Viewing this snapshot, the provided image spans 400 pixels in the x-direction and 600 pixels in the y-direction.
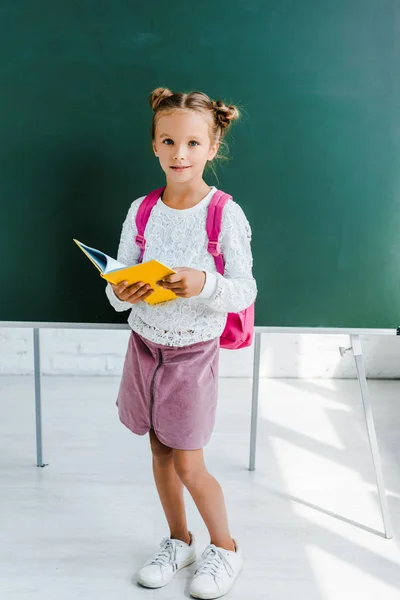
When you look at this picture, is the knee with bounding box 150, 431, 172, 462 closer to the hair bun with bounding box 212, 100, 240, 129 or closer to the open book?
the open book

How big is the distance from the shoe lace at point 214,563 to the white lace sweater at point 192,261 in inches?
23.1

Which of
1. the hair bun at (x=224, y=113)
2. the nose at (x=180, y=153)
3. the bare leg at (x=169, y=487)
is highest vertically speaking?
the hair bun at (x=224, y=113)

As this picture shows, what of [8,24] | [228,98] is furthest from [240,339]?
[8,24]

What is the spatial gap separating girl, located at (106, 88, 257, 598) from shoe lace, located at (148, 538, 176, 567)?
0.08 ft

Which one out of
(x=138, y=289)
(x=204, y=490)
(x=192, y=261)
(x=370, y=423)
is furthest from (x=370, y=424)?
(x=138, y=289)

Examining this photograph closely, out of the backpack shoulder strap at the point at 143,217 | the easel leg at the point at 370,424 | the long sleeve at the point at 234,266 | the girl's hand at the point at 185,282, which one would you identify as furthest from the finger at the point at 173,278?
the easel leg at the point at 370,424

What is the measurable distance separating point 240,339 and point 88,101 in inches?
29.4

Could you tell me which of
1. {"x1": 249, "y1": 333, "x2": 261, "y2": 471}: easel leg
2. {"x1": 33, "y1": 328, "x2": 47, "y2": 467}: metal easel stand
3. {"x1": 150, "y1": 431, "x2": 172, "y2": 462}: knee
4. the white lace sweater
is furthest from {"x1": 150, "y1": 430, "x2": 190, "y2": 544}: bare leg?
{"x1": 33, "y1": 328, "x2": 47, "y2": 467}: metal easel stand

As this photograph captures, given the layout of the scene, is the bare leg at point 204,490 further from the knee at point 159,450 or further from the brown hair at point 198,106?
the brown hair at point 198,106

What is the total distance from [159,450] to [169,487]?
0.12m

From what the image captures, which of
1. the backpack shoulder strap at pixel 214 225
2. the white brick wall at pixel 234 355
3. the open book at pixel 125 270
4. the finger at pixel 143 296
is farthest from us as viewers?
the white brick wall at pixel 234 355

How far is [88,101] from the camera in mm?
1713

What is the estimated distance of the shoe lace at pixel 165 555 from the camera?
1.71 m

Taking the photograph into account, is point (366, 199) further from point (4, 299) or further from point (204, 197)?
point (4, 299)
